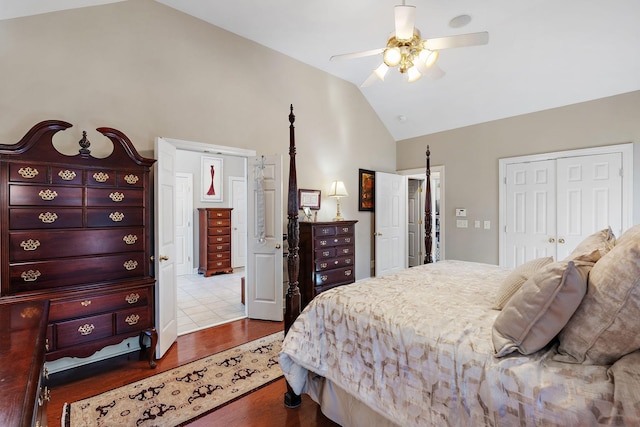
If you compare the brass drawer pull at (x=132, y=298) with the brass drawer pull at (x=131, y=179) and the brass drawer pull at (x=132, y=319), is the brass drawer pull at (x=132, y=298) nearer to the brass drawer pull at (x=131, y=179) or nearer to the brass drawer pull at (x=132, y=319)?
the brass drawer pull at (x=132, y=319)

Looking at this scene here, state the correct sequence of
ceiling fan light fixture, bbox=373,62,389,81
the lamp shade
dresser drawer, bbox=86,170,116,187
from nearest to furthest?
1. dresser drawer, bbox=86,170,116,187
2. ceiling fan light fixture, bbox=373,62,389,81
3. the lamp shade

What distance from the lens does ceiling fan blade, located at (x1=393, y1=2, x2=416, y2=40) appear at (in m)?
2.11

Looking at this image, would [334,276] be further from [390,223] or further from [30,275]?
[30,275]

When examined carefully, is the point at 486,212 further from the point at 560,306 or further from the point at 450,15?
the point at 560,306

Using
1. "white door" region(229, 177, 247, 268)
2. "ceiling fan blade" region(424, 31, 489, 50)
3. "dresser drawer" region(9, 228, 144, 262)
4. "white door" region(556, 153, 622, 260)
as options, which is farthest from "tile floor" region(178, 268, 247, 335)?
"white door" region(556, 153, 622, 260)

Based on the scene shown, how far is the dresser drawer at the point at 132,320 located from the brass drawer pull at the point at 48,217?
2.74ft

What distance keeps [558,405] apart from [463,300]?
76cm

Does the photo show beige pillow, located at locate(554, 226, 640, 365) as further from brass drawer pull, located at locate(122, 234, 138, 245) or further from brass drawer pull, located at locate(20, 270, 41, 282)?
brass drawer pull, located at locate(20, 270, 41, 282)

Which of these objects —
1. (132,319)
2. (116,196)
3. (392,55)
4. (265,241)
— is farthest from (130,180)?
(392,55)

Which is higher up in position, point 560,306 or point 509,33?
point 509,33

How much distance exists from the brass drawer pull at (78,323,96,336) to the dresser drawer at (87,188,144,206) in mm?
913

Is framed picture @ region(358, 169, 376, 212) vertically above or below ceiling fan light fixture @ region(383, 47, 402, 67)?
below

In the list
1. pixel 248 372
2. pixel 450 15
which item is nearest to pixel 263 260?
pixel 248 372

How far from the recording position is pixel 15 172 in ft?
6.66
